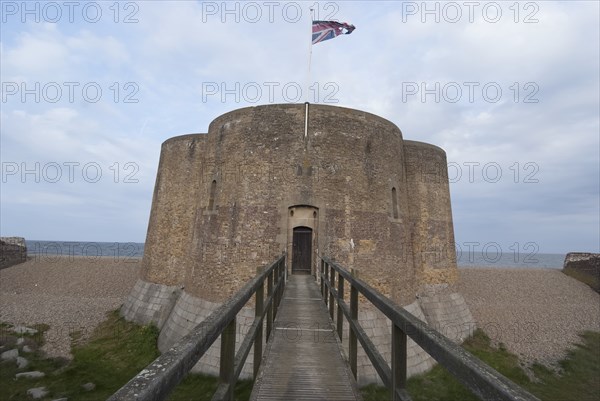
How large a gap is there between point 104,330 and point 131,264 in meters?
13.3

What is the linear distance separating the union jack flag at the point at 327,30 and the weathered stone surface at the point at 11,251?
99.2 feet

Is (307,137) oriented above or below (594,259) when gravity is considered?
above

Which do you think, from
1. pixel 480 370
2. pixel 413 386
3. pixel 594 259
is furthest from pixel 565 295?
pixel 480 370

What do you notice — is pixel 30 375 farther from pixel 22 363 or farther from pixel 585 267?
pixel 585 267

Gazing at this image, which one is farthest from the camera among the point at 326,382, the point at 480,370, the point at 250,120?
the point at 250,120

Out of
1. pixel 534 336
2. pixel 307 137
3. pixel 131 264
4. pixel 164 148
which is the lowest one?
pixel 534 336

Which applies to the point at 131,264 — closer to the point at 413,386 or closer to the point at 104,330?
the point at 104,330

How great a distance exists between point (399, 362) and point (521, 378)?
13.8 metres

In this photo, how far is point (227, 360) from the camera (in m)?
2.34

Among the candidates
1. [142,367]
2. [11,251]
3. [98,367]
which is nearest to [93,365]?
[98,367]

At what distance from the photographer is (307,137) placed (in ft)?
38.3

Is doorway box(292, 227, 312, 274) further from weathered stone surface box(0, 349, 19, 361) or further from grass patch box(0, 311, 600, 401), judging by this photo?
weathered stone surface box(0, 349, 19, 361)

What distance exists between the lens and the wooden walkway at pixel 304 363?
11.0 feet

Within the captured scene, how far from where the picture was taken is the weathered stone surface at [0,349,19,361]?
41.1ft
